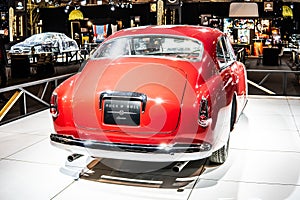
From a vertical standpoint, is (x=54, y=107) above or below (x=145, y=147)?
above

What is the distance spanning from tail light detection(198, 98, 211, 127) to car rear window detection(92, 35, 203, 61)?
2.68ft

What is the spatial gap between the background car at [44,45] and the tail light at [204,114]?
2048 centimetres

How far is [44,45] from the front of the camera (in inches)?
945

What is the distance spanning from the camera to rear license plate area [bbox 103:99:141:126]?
425 cm

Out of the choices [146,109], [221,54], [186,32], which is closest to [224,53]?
[221,54]

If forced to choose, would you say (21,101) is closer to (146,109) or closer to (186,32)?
(186,32)

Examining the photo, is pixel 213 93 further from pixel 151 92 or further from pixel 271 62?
pixel 271 62

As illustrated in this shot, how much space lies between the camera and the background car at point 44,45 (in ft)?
78.4

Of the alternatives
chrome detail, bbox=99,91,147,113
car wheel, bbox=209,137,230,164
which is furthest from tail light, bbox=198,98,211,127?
car wheel, bbox=209,137,230,164

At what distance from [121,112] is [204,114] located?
868 millimetres

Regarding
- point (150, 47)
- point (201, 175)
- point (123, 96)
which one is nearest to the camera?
point (123, 96)

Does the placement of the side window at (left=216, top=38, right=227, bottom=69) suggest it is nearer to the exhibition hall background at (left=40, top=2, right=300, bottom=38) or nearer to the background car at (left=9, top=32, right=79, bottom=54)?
the background car at (left=9, top=32, right=79, bottom=54)

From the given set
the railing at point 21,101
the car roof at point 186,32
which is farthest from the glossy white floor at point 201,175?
the car roof at point 186,32

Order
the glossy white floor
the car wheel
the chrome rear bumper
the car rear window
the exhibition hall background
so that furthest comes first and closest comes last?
1. the exhibition hall background
2. the car rear window
3. the car wheel
4. the glossy white floor
5. the chrome rear bumper
